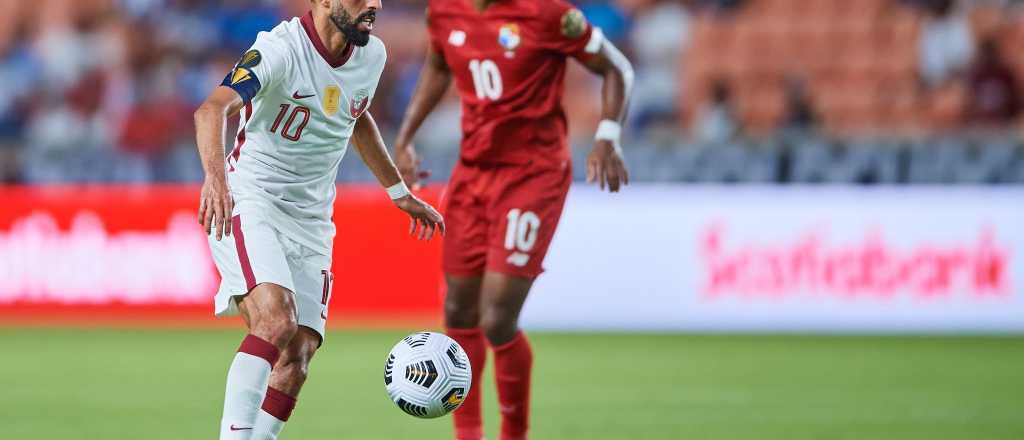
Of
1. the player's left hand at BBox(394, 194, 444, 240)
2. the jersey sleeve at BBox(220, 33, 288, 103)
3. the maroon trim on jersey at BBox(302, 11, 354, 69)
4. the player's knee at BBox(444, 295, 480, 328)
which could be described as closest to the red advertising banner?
the player's knee at BBox(444, 295, 480, 328)

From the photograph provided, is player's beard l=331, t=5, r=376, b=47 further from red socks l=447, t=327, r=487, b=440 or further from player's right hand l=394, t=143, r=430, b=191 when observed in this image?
red socks l=447, t=327, r=487, b=440

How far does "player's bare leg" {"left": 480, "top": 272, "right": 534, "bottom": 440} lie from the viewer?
20.8 feet

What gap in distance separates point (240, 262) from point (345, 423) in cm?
254

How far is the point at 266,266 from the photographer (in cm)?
521

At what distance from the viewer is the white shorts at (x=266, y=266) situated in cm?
522

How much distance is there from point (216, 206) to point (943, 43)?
12.1 m

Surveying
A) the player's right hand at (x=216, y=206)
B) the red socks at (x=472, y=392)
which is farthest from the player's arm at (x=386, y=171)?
the player's right hand at (x=216, y=206)

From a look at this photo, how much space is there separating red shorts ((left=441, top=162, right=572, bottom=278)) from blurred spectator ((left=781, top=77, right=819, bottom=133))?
23.7 feet

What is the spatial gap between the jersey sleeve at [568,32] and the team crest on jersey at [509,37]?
13 cm

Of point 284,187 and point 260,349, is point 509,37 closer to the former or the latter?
point 284,187

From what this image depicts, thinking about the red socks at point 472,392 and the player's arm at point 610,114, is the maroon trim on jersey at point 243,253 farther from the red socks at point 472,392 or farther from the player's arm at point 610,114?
the player's arm at point 610,114

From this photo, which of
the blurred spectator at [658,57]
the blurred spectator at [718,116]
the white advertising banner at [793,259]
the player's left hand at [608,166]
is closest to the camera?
the player's left hand at [608,166]

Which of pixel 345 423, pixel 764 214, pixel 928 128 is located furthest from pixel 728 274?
pixel 345 423

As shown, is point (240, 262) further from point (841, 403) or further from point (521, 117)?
point (841, 403)
